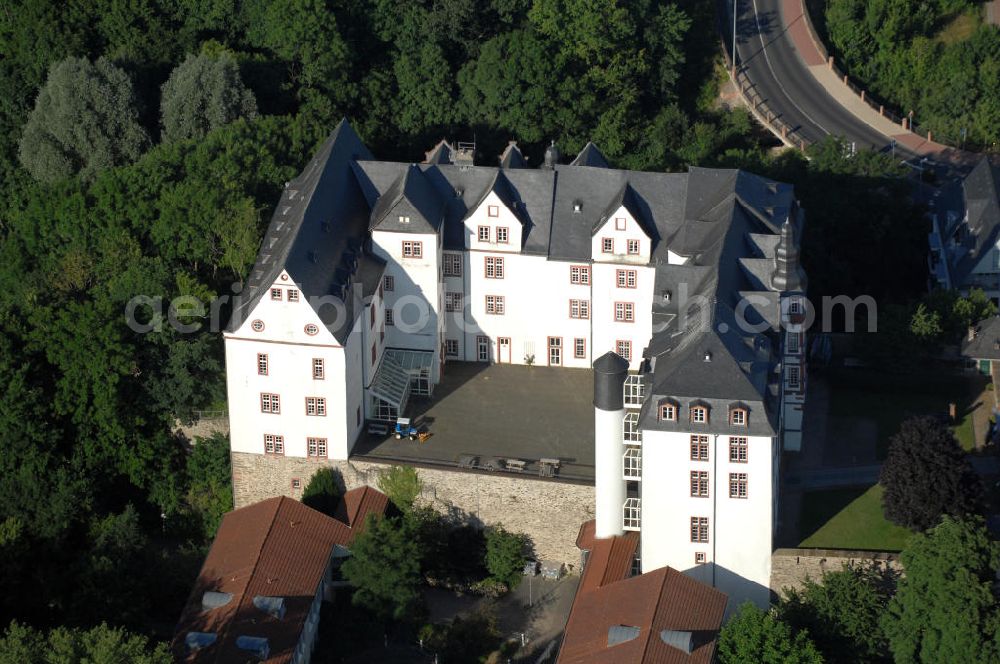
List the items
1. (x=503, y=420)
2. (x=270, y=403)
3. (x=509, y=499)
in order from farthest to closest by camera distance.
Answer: (x=503, y=420) → (x=270, y=403) → (x=509, y=499)

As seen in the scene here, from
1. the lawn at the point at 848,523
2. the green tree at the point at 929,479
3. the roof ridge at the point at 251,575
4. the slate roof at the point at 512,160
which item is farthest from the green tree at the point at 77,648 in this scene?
the slate roof at the point at 512,160

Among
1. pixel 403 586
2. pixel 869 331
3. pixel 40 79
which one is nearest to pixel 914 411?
pixel 869 331

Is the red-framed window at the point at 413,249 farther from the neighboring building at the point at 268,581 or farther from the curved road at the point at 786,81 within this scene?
the curved road at the point at 786,81

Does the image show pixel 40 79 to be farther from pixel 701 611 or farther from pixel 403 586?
pixel 701 611

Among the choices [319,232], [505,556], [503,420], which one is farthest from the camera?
[503,420]

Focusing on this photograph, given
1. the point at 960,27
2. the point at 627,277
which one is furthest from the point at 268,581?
the point at 960,27

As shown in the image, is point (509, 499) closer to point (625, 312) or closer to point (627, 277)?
point (625, 312)
